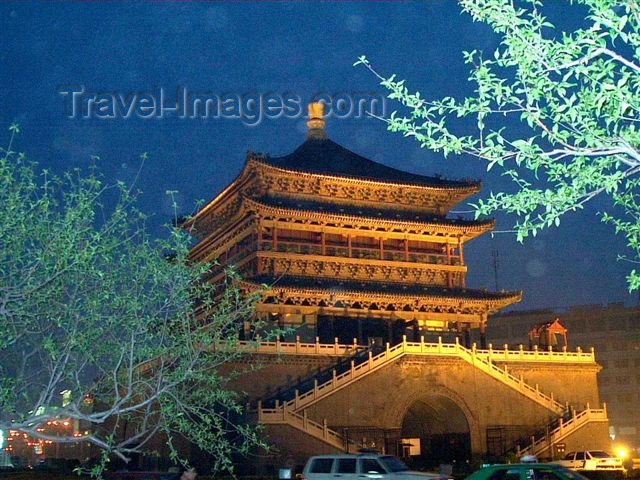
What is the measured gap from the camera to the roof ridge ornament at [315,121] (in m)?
51.4

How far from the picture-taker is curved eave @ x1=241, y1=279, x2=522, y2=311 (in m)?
39.9

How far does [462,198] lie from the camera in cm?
4841

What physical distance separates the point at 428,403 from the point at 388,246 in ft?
33.8

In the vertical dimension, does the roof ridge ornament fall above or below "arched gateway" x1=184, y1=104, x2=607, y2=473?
above

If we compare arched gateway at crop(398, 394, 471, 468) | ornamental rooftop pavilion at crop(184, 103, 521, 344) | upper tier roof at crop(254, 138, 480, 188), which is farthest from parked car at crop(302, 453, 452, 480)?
upper tier roof at crop(254, 138, 480, 188)

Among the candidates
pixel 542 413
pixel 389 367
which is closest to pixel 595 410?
pixel 542 413

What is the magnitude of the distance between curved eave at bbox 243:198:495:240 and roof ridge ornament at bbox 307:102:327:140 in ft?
31.4

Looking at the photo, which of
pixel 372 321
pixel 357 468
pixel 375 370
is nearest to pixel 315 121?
pixel 372 321

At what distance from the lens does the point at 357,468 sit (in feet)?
60.8

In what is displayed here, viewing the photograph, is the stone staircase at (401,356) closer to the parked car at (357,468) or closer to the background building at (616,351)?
the parked car at (357,468)

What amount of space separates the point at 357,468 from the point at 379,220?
26.3m

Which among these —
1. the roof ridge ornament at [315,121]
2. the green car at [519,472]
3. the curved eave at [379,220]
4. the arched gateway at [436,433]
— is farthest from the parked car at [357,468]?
the roof ridge ornament at [315,121]

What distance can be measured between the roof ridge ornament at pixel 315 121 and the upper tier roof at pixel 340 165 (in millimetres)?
667

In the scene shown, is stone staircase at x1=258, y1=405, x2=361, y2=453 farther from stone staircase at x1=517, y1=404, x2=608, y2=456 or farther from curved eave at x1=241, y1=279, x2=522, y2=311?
stone staircase at x1=517, y1=404, x2=608, y2=456
